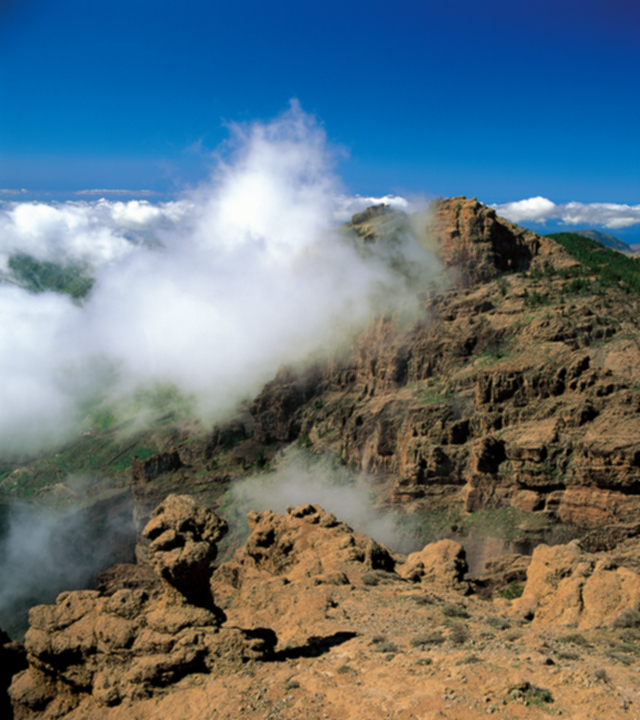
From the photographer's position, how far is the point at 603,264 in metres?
142

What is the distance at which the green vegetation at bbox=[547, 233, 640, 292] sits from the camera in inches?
4751

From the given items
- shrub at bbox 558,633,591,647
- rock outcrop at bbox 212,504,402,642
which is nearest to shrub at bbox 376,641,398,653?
rock outcrop at bbox 212,504,402,642

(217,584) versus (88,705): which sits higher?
(88,705)

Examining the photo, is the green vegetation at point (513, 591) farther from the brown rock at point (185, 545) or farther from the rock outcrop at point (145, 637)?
the brown rock at point (185, 545)

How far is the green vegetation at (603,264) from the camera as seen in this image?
12068 cm

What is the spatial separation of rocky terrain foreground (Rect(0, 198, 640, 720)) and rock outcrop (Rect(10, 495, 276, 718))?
0.34ft

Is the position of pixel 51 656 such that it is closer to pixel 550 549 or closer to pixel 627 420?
pixel 550 549

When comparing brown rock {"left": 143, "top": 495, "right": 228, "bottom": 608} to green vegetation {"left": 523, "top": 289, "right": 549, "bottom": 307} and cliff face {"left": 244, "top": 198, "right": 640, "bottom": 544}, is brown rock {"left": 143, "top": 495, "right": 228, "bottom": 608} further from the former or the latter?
green vegetation {"left": 523, "top": 289, "right": 549, "bottom": 307}

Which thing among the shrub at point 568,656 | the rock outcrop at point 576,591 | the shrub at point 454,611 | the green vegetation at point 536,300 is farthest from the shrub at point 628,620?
the green vegetation at point 536,300

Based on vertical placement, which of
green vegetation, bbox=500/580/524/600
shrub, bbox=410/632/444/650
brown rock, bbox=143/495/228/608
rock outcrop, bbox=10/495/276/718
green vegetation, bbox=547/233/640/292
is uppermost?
green vegetation, bbox=547/233/640/292

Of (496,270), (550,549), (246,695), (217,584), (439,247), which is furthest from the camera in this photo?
(439,247)

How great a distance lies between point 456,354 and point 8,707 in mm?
106515

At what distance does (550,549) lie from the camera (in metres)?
43.7

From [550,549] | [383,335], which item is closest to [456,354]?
[383,335]
